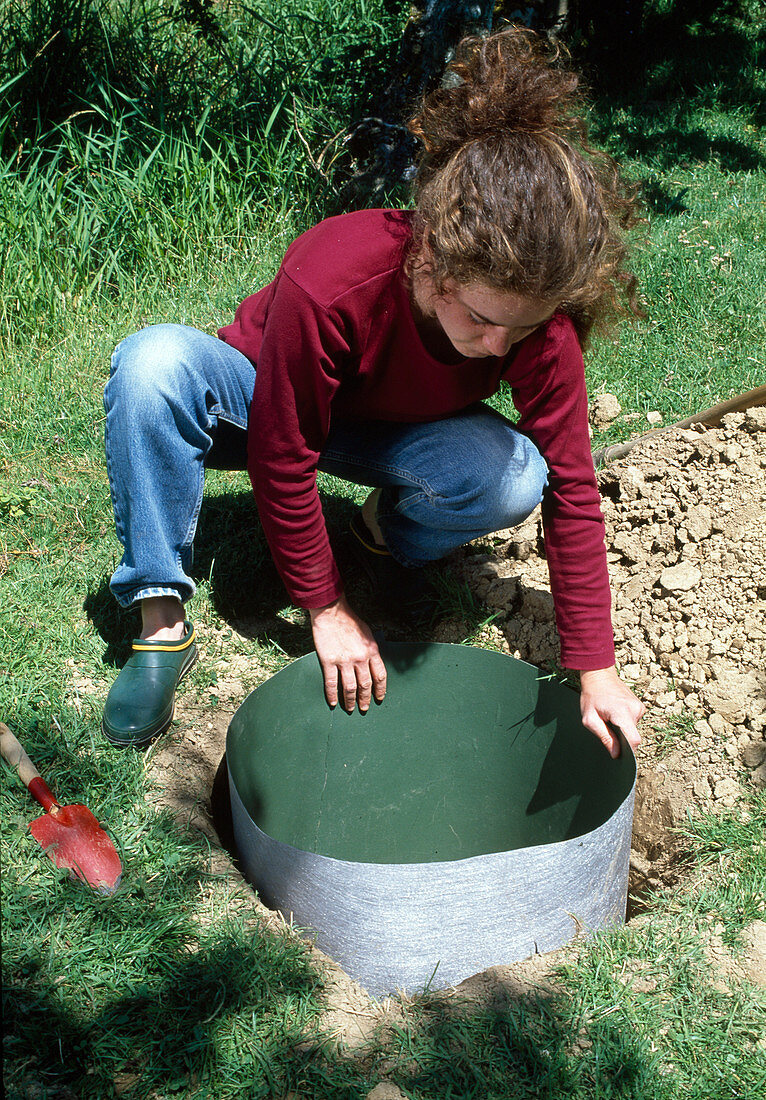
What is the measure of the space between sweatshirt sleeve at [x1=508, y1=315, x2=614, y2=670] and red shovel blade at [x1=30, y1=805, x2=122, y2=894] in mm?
925

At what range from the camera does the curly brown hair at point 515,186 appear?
1.40 meters

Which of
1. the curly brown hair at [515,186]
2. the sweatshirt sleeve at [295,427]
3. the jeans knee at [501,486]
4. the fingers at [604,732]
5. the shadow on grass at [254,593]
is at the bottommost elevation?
the shadow on grass at [254,593]

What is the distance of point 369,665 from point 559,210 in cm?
94

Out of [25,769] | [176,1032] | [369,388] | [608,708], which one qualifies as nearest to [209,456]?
[369,388]

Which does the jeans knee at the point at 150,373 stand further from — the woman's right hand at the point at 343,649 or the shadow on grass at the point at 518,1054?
the shadow on grass at the point at 518,1054

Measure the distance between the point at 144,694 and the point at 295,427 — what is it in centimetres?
66

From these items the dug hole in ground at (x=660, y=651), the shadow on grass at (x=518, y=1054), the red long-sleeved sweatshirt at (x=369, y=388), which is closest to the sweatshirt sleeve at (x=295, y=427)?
the red long-sleeved sweatshirt at (x=369, y=388)

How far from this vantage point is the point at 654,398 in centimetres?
297

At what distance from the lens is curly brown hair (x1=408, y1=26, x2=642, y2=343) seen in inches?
55.3

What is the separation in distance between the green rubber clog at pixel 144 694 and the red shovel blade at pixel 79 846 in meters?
0.25

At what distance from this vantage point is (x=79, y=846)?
5.20 ft

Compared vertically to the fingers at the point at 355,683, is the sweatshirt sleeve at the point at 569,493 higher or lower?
higher

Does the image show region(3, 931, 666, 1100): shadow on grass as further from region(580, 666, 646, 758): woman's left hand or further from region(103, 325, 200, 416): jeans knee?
region(103, 325, 200, 416): jeans knee

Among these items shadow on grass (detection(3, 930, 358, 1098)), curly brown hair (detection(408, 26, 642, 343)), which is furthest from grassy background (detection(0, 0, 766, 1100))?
curly brown hair (detection(408, 26, 642, 343))
